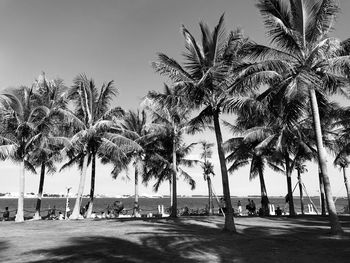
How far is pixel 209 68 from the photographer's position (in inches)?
642

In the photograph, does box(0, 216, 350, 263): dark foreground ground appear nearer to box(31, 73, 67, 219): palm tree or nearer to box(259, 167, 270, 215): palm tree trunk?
box(31, 73, 67, 219): palm tree

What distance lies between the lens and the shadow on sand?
386 inches

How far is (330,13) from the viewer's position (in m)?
15.0

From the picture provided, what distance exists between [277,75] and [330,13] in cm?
360

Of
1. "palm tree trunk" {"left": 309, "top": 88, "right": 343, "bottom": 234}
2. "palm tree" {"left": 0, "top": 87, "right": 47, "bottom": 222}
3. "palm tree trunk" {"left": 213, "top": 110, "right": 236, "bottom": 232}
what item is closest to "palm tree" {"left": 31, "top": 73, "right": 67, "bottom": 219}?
"palm tree" {"left": 0, "top": 87, "right": 47, "bottom": 222}

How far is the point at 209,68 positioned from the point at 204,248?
8699 millimetres

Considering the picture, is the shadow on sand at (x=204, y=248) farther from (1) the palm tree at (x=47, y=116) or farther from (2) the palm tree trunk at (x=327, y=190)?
(1) the palm tree at (x=47, y=116)

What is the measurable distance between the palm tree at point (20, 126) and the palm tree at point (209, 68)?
11.6 meters

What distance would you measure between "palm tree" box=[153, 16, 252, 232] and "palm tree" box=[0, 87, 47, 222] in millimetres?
11594

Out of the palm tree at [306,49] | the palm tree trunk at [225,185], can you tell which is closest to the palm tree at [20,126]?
the palm tree trunk at [225,185]

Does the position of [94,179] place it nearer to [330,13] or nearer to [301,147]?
[301,147]

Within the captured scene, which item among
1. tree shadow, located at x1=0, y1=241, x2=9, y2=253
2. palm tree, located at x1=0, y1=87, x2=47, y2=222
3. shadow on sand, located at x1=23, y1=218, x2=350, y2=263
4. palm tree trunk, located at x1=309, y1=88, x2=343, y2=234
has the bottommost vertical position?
shadow on sand, located at x1=23, y1=218, x2=350, y2=263

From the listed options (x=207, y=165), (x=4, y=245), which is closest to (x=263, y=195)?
(x=207, y=165)

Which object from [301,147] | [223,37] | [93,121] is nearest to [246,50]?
[223,37]
